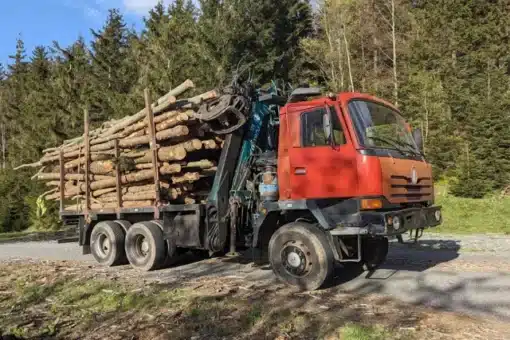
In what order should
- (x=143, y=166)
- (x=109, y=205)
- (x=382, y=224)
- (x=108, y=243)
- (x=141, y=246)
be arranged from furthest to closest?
(x=109, y=205), (x=108, y=243), (x=141, y=246), (x=143, y=166), (x=382, y=224)

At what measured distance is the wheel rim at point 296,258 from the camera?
7445 millimetres

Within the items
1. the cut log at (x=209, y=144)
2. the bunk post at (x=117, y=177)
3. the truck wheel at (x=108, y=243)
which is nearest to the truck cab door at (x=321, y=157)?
the cut log at (x=209, y=144)

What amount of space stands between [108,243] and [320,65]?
23008 millimetres

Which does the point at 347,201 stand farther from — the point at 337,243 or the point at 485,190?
the point at 485,190

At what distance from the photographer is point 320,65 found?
31.2 metres

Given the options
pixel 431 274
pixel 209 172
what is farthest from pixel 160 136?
pixel 431 274

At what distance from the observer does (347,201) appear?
289 inches

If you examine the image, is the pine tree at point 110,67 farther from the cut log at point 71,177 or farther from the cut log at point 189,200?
the cut log at point 189,200

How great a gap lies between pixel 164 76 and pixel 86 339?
19.9m

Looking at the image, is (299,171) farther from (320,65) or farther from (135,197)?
(320,65)

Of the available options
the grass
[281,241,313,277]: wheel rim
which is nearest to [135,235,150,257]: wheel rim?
[281,241,313,277]: wheel rim

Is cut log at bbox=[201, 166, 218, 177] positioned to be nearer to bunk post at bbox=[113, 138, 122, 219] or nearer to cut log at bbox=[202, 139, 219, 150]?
cut log at bbox=[202, 139, 219, 150]

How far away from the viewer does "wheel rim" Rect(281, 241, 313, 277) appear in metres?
7.45

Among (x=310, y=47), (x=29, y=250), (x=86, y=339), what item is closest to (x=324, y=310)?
(x=86, y=339)
